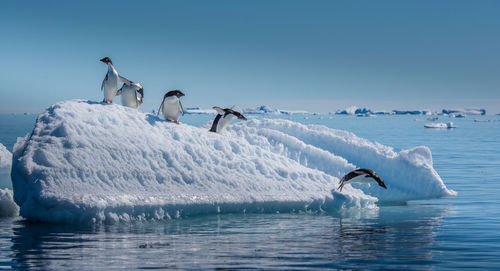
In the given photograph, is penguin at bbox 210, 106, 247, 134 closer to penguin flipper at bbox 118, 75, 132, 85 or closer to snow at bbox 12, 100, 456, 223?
snow at bbox 12, 100, 456, 223

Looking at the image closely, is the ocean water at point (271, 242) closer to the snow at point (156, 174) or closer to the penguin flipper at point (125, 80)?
the snow at point (156, 174)

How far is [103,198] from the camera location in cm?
1211

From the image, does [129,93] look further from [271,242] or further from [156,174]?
[271,242]

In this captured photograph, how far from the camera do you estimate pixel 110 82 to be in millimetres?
14938

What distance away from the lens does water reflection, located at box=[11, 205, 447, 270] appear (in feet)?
28.6

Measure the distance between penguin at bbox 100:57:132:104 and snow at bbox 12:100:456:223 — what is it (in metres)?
0.52

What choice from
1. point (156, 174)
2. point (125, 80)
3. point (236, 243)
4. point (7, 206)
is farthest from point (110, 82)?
point (236, 243)

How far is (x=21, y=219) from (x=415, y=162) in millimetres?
12041

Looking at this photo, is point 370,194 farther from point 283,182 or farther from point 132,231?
point 132,231

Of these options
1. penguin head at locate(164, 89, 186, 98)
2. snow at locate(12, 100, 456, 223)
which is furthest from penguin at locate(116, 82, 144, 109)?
Answer: penguin head at locate(164, 89, 186, 98)

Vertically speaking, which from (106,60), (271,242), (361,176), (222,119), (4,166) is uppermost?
(106,60)

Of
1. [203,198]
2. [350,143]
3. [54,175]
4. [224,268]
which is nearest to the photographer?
[224,268]

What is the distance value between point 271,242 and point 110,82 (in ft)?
23.8

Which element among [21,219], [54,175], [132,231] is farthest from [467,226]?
[21,219]
